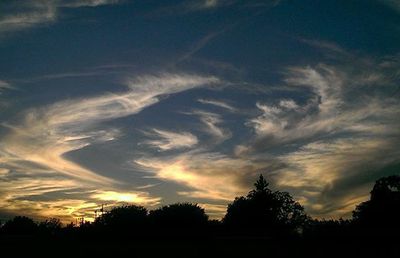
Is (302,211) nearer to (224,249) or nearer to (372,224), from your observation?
(372,224)

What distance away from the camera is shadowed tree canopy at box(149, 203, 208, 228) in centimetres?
8462

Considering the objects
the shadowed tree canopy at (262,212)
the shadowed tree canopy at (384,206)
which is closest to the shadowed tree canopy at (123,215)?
the shadowed tree canopy at (262,212)

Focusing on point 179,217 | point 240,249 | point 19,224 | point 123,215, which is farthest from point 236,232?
point 19,224

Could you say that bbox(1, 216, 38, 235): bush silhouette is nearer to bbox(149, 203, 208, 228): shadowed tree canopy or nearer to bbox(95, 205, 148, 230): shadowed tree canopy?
bbox(95, 205, 148, 230): shadowed tree canopy

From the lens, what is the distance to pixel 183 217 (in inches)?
3408

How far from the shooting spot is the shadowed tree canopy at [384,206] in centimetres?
7231

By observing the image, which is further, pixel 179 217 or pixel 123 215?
pixel 123 215

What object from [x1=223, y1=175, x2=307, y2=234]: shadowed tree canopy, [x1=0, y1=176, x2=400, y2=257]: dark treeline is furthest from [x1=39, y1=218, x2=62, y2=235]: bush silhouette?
[x1=223, y1=175, x2=307, y2=234]: shadowed tree canopy

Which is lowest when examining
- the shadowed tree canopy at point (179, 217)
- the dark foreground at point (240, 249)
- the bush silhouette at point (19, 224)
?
the dark foreground at point (240, 249)

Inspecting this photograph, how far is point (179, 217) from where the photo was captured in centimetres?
8656

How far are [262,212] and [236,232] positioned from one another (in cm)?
3888

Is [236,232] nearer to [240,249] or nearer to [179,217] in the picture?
[179,217]

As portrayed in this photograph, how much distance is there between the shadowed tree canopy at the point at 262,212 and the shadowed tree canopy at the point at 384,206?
27.1 meters

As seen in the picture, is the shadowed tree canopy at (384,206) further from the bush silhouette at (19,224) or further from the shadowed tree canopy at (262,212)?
the bush silhouette at (19,224)
